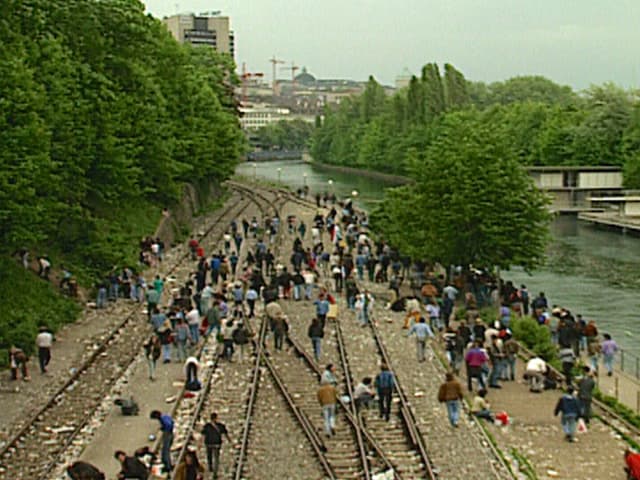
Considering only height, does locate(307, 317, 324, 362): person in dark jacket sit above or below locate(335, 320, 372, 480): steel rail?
above

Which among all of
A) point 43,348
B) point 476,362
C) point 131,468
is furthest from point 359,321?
point 131,468

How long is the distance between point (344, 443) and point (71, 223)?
23.4 metres

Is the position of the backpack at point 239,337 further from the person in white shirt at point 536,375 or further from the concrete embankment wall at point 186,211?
the concrete embankment wall at point 186,211

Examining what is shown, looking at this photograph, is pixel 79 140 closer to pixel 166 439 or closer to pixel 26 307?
pixel 26 307

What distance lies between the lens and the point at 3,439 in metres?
20.1

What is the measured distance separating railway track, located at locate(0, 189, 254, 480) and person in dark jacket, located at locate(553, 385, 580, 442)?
31.4 ft

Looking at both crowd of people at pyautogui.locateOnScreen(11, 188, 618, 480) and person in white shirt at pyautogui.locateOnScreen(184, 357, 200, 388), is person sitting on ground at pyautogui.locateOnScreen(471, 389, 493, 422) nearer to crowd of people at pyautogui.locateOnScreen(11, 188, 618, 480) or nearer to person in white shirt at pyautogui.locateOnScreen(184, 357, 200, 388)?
crowd of people at pyautogui.locateOnScreen(11, 188, 618, 480)

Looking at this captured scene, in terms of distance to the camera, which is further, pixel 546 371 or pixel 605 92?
pixel 605 92

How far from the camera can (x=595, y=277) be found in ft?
170

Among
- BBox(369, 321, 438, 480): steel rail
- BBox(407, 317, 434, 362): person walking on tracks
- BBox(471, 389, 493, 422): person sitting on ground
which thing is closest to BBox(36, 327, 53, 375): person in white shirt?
BBox(369, 321, 438, 480): steel rail

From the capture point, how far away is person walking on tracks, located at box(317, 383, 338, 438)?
19359mm

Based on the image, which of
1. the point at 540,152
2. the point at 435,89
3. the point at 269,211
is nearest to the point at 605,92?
the point at 540,152

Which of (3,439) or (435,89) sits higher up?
(435,89)

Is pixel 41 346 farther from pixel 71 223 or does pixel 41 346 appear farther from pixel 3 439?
pixel 71 223
